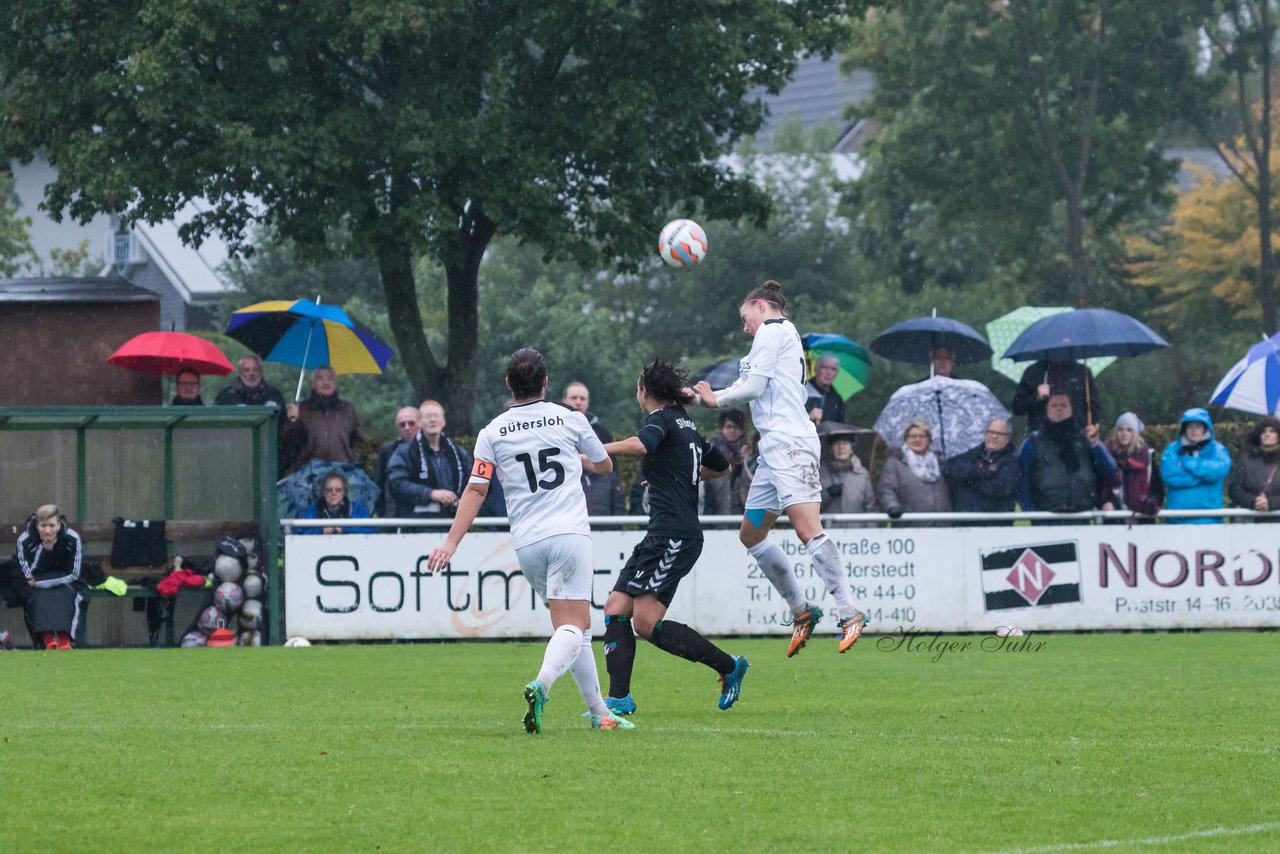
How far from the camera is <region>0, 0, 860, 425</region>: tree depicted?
24609 millimetres

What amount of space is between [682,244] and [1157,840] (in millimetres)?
8386

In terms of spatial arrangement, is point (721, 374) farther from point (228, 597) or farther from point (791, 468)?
point (791, 468)

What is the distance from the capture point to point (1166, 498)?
18.3 metres

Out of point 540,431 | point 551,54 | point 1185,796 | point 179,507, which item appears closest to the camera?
point 1185,796

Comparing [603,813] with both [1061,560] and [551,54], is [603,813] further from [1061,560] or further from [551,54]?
[551,54]

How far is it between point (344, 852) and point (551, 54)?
2168 cm

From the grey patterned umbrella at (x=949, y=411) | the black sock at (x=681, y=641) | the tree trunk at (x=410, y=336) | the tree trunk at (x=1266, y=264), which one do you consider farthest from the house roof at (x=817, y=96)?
the black sock at (x=681, y=641)

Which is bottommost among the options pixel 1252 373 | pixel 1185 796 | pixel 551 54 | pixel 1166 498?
pixel 1185 796

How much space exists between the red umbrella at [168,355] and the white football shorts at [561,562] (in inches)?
368

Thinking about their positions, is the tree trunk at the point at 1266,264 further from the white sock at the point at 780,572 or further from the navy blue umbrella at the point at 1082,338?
the white sock at the point at 780,572

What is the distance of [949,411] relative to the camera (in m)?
19.0

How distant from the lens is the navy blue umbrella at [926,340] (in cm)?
1973

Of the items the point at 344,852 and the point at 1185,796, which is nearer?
the point at 344,852

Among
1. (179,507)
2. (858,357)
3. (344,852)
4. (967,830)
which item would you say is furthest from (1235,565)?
(344,852)
